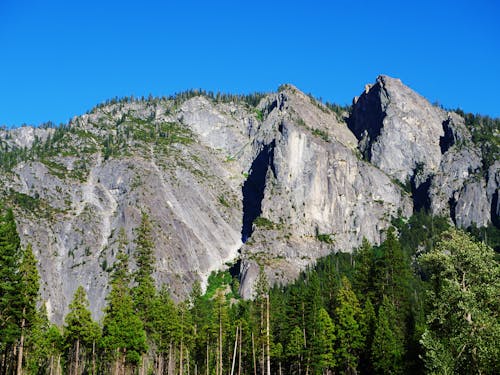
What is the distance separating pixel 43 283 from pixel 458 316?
180 metres

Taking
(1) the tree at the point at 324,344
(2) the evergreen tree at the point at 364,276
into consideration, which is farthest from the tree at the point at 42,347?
(2) the evergreen tree at the point at 364,276

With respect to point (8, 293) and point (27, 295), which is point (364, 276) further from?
point (8, 293)

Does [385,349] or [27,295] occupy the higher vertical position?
[27,295]

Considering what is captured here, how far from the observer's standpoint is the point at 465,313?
37.1 meters

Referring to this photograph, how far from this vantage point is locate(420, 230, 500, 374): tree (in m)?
36.3

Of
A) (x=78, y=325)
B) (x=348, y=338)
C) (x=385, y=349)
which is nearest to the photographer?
(x=385, y=349)

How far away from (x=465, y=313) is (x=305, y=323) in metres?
46.2

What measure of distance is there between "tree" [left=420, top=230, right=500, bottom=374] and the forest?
69 millimetres

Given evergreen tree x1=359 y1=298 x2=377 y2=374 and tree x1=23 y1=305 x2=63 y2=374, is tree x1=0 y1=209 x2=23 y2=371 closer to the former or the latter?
tree x1=23 y1=305 x2=63 y2=374

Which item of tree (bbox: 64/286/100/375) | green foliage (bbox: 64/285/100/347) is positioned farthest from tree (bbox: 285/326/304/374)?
green foliage (bbox: 64/285/100/347)

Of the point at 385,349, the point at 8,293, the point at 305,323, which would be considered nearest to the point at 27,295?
the point at 8,293

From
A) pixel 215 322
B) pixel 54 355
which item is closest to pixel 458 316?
pixel 215 322

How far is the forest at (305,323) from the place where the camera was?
123ft

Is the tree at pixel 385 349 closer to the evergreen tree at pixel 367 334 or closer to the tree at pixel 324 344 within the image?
the evergreen tree at pixel 367 334
